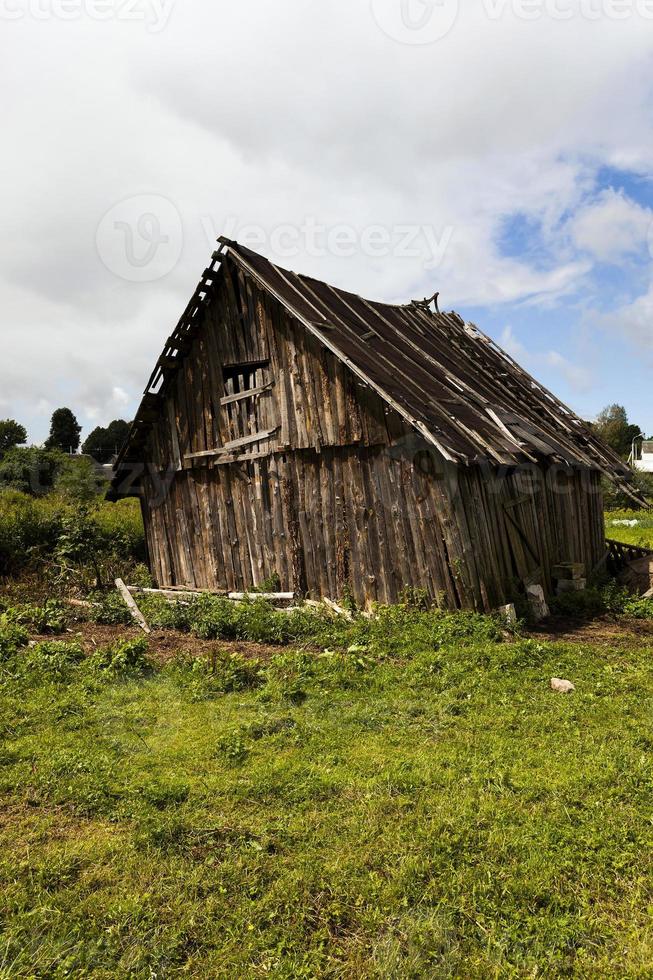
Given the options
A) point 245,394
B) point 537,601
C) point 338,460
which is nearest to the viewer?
point 537,601

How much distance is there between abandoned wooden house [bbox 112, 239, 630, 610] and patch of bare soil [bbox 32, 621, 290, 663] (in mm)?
2559

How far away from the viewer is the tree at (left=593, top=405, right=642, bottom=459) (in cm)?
7719

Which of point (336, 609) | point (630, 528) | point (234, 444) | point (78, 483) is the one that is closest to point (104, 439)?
point (78, 483)

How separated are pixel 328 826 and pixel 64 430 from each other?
71194mm

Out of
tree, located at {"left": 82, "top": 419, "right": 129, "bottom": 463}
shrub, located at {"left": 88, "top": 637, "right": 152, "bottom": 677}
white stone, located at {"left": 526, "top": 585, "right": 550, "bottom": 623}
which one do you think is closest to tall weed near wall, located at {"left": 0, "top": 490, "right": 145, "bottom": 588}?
shrub, located at {"left": 88, "top": 637, "right": 152, "bottom": 677}

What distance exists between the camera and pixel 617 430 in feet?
262

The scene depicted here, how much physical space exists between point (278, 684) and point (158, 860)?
11.1 ft

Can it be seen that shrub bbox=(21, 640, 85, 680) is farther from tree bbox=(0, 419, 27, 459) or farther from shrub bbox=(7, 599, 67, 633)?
tree bbox=(0, 419, 27, 459)

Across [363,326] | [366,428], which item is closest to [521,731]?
[366,428]

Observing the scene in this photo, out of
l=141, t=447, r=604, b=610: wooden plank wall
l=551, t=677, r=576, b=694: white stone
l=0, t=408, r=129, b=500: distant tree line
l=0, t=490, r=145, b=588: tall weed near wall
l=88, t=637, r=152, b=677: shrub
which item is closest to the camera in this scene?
l=551, t=677, r=576, b=694: white stone

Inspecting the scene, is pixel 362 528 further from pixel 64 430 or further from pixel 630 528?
pixel 64 430

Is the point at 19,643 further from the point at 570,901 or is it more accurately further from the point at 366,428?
the point at 570,901

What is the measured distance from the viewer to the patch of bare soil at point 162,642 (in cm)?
959

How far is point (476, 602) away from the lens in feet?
34.5
